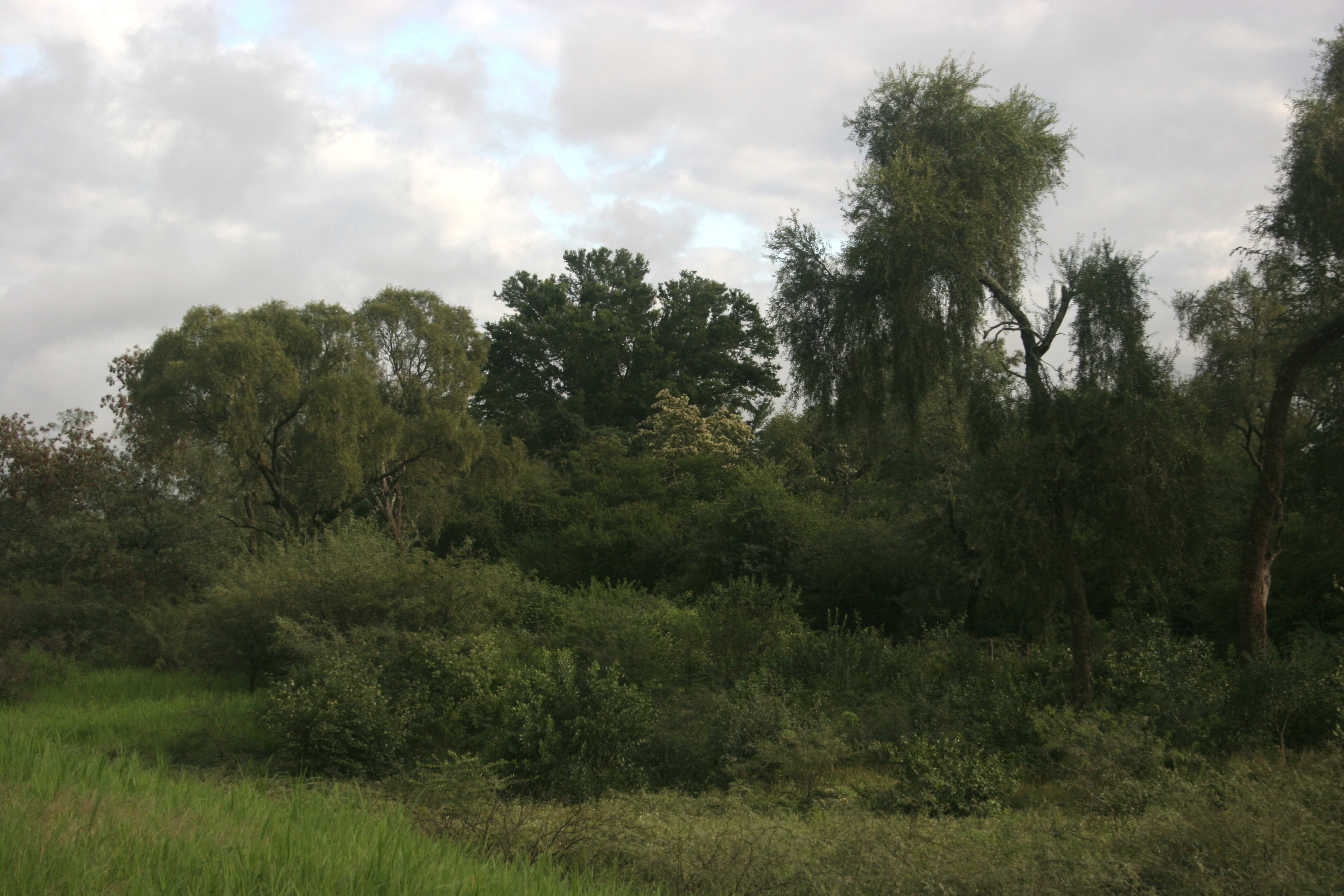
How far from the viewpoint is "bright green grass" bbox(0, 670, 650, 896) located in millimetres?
4629

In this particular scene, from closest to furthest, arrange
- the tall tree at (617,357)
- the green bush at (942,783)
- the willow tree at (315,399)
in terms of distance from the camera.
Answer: the green bush at (942,783) → the willow tree at (315,399) → the tall tree at (617,357)

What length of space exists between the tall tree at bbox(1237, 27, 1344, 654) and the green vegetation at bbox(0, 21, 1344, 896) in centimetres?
7

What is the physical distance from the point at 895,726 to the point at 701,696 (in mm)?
2818

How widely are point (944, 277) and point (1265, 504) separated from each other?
225 inches

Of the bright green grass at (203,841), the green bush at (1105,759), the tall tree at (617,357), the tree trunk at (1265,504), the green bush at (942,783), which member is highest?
the tall tree at (617,357)

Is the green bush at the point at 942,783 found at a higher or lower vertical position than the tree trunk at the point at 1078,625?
lower

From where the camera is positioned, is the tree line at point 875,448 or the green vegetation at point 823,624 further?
the tree line at point 875,448

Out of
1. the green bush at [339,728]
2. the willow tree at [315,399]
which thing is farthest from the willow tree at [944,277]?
the willow tree at [315,399]

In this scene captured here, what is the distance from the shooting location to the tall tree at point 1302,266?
13125 mm

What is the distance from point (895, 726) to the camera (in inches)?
520

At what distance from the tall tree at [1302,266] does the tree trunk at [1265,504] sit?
0.5 inches

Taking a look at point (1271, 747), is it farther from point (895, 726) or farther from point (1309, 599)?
Result: point (1309, 599)

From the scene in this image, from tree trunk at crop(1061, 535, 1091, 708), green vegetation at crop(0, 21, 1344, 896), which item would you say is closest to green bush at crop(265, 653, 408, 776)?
green vegetation at crop(0, 21, 1344, 896)

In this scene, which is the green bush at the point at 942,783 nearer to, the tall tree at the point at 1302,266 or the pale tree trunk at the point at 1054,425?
the pale tree trunk at the point at 1054,425
